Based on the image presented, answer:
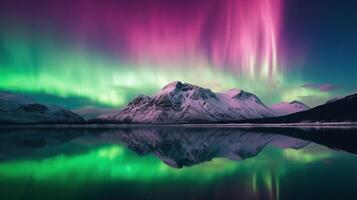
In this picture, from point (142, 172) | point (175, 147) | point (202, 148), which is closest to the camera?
point (142, 172)

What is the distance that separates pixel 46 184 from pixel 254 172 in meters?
19.1

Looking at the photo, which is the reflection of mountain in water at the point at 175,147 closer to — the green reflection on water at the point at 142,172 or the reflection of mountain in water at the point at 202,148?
the reflection of mountain in water at the point at 202,148

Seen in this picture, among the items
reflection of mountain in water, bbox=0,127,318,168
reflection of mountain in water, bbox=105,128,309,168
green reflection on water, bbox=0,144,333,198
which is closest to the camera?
green reflection on water, bbox=0,144,333,198

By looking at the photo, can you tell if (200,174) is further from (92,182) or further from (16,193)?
(16,193)

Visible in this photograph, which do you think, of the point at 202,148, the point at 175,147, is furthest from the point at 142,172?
the point at 175,147

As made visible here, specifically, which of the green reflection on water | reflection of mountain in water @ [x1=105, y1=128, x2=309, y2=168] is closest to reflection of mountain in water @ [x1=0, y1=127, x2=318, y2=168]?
reflection of mountain in water @ [x1=105, y1=128, x2=309, y2=168]

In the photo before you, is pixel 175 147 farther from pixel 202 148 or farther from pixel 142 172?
pixel 142 172

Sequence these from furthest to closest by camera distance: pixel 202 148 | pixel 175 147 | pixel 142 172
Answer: pixel 175 147, pixel 202 148, pixel 142 172

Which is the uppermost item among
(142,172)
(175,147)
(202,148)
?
(175,147)

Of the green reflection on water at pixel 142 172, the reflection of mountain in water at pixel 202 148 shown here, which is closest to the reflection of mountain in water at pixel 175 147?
the reflection of mountain in water at pixel 202 148

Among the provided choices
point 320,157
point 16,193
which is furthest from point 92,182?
point 320,157

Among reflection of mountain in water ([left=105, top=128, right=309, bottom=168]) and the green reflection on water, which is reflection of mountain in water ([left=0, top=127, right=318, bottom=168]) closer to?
reflection of mountain in water ([left=105, top=128, right=309, bottom=168])

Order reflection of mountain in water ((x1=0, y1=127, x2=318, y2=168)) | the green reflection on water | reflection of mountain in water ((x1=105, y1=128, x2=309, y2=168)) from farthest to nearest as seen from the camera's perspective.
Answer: reflection of mountain in water ((x1=0, y1=127, x2=318, y2=168)), reflection of mountain in water ((x1=105, y1=128, x2=309, y2=168)), the green reflection on water

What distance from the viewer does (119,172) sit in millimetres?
37781
